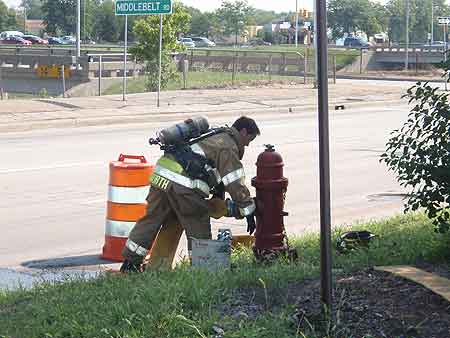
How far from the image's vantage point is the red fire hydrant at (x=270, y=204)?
23.5 feet

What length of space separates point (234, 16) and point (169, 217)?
4575 inches

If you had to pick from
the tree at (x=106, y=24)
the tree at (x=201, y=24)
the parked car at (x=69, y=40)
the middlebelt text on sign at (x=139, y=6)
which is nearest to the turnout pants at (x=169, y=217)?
the middlebelt text on sign at (x=139, y=6)

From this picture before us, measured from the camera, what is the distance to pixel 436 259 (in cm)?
663

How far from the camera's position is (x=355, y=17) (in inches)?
4136

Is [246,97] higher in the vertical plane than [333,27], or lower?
lower

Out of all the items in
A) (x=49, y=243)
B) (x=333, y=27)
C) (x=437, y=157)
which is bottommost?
(x=49, y=243)

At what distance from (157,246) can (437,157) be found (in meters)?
2.47

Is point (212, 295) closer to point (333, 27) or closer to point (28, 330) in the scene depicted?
point (28, 330)

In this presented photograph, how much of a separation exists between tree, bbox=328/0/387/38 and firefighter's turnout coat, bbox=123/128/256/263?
92.1m

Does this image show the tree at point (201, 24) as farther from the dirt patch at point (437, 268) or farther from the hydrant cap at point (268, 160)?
the dirt patch at point (437, 268)

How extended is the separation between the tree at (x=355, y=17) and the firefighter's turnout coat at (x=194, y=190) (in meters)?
92.1

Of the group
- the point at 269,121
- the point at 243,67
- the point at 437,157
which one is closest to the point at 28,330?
the point at 437,157

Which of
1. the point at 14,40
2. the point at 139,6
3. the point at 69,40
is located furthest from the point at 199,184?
the point at 69,40

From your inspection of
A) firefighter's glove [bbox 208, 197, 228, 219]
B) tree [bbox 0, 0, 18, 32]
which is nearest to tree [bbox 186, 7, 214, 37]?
tree [bbox 0, 0, 18, 32]
